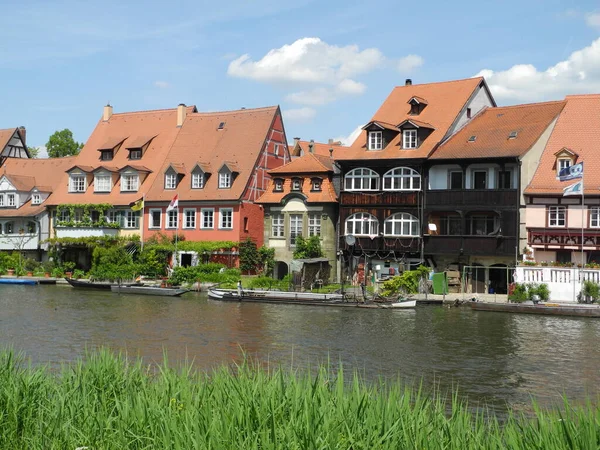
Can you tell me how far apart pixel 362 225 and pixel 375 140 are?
5.90 m

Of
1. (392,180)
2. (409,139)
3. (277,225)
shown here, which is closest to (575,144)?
(409,139)

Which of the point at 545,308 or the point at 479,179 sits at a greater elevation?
the point at 479,179

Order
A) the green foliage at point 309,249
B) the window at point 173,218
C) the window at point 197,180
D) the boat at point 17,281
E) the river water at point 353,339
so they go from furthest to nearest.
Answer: the window at point 173,218
the window at point 197,180
the boat at point 17,281
the green foliage at point 309,249
the river water at point 353,339

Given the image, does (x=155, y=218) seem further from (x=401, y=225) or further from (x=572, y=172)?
(x=572, y=172)

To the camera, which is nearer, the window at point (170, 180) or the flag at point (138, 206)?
the flag at point (138, 206)

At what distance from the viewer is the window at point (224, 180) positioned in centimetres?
6091

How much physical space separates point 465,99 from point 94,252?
3012 centimetres

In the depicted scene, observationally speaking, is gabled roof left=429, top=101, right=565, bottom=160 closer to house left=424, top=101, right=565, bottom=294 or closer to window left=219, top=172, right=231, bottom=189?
house left=424, top=101, right=565, bottom=294

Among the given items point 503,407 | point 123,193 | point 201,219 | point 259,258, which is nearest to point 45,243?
point 123,193

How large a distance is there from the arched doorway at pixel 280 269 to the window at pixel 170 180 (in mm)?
11838

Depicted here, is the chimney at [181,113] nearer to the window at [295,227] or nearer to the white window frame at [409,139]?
the window at [295,227]

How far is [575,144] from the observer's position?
160 feet

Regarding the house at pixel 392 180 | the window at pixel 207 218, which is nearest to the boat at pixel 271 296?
the house at pixel 392 180

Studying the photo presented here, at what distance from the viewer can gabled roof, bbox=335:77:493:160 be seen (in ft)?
172
